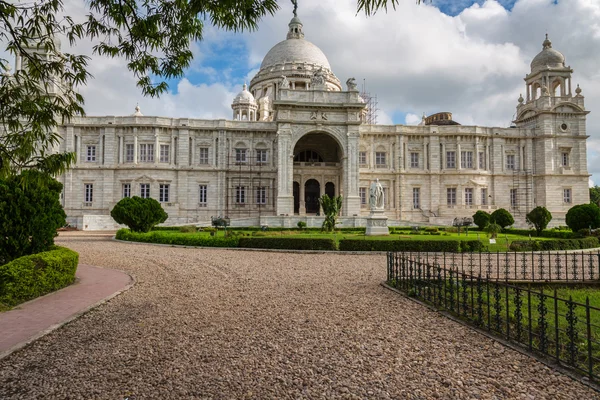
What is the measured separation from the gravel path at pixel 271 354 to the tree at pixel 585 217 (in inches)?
848

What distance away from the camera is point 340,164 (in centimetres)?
4062

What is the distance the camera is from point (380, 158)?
4294 cm

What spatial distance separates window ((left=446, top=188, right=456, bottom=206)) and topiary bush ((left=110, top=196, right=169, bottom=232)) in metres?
30.8

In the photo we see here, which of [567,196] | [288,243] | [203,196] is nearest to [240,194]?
[203,196]

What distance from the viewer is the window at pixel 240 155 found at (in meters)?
42.2

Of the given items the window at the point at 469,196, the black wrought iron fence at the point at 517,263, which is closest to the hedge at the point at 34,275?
the black wrought iron fence at the point at 517,263

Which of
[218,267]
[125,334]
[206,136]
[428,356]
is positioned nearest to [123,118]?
[206,136]

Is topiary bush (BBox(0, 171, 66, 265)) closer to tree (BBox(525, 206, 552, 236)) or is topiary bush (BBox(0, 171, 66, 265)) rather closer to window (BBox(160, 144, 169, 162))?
tree (BBox(525, 206, 552, 236))

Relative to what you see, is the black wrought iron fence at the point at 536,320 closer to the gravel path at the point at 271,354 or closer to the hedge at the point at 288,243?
the gravel path at the point at 271,354

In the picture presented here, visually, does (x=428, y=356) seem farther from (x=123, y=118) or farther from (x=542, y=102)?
(x=542, y=102)

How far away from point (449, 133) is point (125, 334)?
4212cm

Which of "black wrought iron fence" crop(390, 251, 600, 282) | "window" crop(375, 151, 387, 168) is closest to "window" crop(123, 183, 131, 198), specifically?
"window" crop(375, 151, 387, 168)

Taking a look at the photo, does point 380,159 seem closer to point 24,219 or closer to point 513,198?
point 513,198

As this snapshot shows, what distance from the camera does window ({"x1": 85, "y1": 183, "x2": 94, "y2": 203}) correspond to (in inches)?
1564
